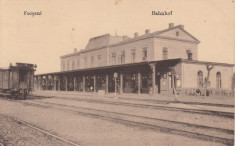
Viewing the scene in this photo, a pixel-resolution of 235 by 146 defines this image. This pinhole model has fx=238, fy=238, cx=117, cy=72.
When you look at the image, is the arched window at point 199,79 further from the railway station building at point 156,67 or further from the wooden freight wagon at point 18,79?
the wooden freight wagon at point 18,79

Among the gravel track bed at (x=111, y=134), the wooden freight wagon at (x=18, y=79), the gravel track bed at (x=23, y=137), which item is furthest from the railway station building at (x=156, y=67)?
the gravel track bed at (x=23, y=137)

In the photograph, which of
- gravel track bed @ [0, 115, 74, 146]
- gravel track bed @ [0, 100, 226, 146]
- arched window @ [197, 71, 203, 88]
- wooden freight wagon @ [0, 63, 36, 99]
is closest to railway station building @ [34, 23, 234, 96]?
arched window @ [197, 71, 203, 88]

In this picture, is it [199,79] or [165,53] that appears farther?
[165,53]

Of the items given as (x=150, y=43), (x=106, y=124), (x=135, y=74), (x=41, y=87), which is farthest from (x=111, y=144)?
(x=41, y=87)

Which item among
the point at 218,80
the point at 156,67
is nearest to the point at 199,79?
the point at 218,80

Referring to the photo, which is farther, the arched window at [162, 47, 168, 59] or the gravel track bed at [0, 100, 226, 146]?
the arched window at [162, 47, 168, 59]

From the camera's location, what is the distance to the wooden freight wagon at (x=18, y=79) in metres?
20.2

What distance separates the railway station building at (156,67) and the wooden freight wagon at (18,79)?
26.5 ft

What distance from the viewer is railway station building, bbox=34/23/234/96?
25.3 metres

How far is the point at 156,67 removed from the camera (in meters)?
26.7

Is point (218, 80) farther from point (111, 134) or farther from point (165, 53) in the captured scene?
point (111, 134)

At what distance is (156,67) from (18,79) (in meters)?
14.4

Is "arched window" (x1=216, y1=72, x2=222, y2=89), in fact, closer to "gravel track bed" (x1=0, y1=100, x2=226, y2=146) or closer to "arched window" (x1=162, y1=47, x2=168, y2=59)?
"arched window" (x1=162, y1=47, x2=168, y2=59)

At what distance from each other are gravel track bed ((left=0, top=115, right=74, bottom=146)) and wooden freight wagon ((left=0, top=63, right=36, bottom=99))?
1245 cm
